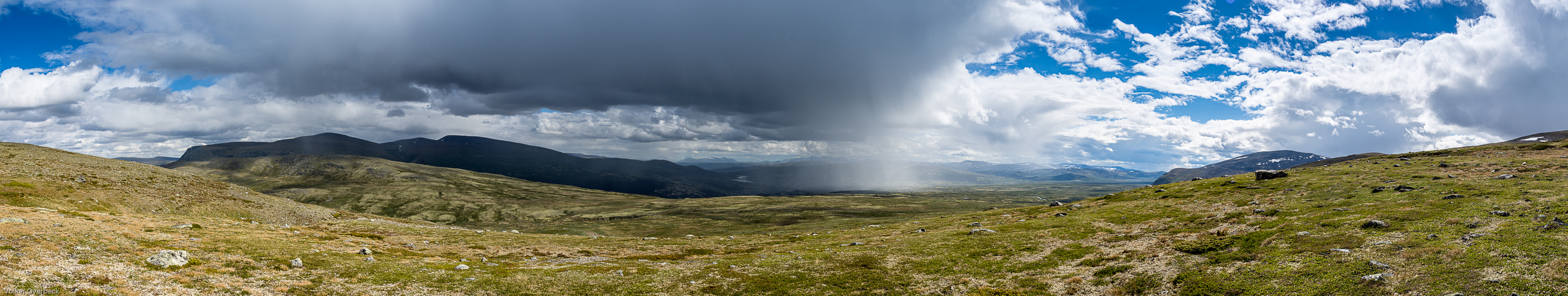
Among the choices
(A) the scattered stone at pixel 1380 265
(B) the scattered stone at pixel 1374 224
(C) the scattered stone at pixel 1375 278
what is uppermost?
(B) the scattered stone at pixel 1374 224

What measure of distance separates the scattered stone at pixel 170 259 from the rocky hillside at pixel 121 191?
194ft

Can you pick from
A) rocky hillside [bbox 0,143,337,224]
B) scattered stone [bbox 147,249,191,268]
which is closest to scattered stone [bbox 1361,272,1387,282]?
scattered stone [bbox 147,249,191,268]

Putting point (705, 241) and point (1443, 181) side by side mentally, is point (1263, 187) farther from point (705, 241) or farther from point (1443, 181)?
point (705, 241)

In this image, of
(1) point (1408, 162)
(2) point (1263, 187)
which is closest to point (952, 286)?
(2) point (1263, 187)

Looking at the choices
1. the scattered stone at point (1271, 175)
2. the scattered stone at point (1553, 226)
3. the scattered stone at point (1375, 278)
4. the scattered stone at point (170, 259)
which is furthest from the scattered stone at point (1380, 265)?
the scattered stone at point (1271, 175)

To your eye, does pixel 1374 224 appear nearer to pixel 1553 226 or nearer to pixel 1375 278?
pixel 1553 226

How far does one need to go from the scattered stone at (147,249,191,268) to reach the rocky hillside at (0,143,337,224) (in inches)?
2326

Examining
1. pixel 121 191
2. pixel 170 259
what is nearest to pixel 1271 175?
pixel 170 259

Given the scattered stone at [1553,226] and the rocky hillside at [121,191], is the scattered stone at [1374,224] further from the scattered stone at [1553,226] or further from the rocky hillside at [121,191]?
the rocky hillside at [121,191]

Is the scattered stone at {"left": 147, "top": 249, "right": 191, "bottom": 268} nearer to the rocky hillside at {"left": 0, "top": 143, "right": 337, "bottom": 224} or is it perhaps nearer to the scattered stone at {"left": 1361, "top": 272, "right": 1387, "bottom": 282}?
the rocky hillside at {"left": 0, "top": 143, "right": 337, "bottom": 224}

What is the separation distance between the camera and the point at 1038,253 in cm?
4156

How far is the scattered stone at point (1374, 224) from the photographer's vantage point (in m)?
31.2

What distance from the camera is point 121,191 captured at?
255 ft

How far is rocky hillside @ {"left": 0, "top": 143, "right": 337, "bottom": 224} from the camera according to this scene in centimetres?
6731
